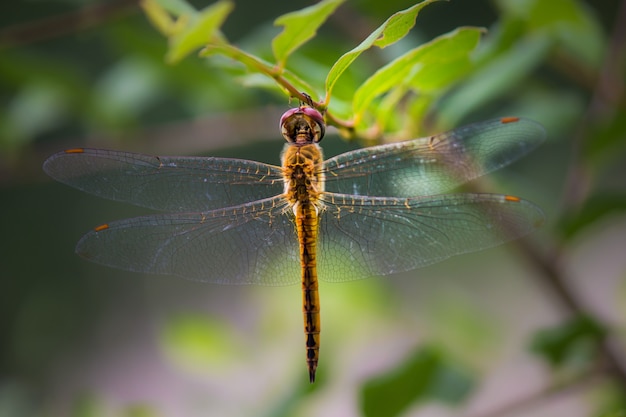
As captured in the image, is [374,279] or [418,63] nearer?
[418,63]

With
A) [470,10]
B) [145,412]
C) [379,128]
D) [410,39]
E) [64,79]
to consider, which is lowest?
[145,412]

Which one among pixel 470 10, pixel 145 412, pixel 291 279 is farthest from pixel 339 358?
pixel 470 10

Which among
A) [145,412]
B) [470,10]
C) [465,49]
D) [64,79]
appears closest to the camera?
[465,49]

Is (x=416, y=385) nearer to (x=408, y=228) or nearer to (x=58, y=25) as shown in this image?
(x=408, y=228)

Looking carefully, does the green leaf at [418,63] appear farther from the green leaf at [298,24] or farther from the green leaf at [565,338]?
the green leaf at [565,338]

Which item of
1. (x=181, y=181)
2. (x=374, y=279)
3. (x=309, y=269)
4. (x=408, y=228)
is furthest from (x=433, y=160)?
(x=374, y=279)

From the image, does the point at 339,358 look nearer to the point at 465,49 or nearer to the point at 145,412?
the point at 145,412

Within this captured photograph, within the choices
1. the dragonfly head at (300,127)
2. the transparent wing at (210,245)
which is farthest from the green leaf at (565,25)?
the transparent wing at (210,245)
